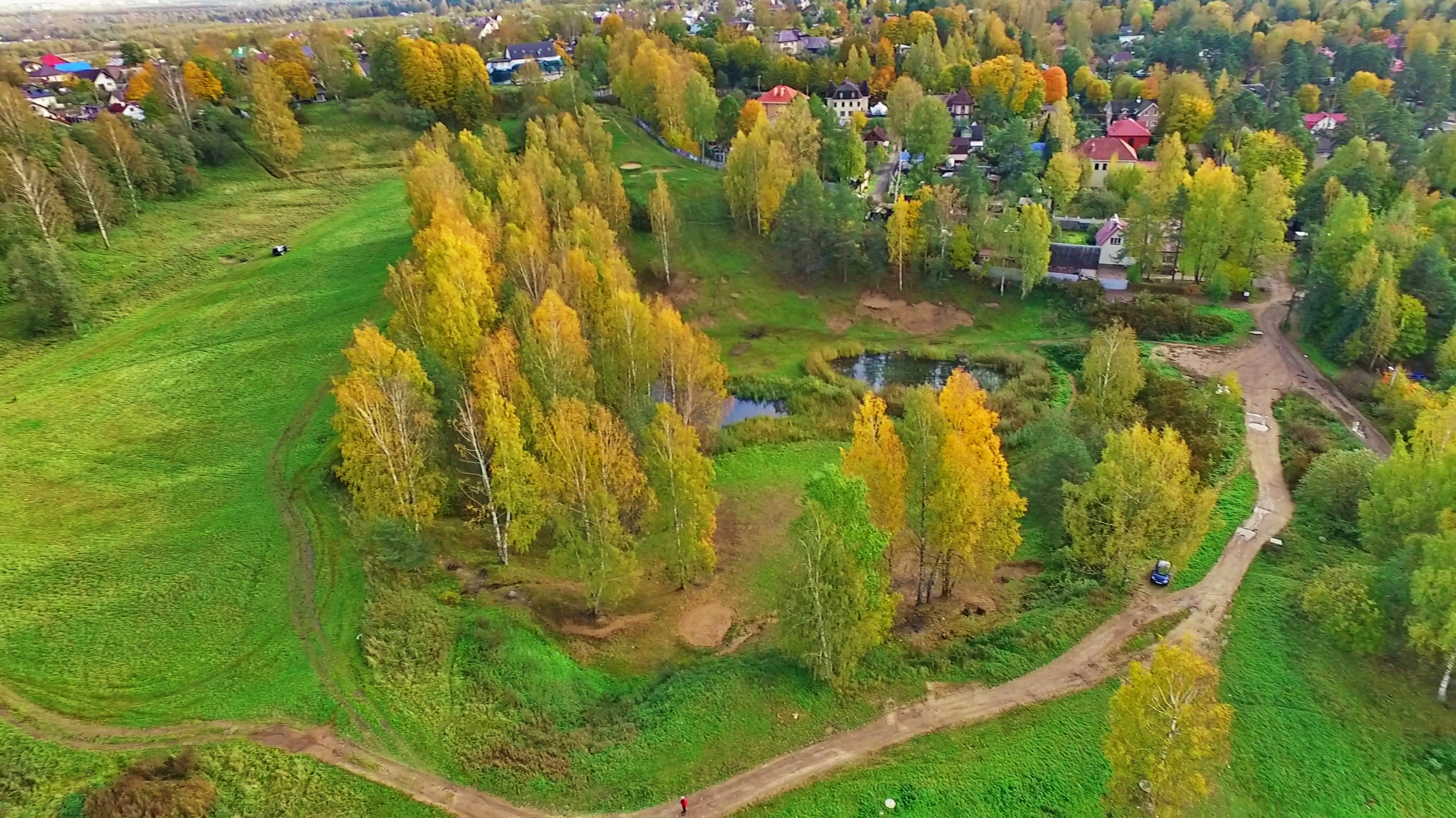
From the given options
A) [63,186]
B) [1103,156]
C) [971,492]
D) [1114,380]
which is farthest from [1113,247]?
[63,186]

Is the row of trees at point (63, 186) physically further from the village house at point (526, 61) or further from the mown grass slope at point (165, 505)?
the village house at point (526, 61)

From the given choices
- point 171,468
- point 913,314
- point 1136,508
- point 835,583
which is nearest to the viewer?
point 835,583

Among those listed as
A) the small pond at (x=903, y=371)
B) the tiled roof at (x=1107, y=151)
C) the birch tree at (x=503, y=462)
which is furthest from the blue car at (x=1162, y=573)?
the tiled roof at (x=1107, y=151)

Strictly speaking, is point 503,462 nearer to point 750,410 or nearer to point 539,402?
point 539,402

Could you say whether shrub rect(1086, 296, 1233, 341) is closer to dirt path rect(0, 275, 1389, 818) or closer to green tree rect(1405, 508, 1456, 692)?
dirt path rect(0, 275, 1389, 818)

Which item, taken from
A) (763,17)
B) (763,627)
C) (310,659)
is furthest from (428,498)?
(763,17)

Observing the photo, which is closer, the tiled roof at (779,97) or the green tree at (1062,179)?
the green tree at (1062,179)

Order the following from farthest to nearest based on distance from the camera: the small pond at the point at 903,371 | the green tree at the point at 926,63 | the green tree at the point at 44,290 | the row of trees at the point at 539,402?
the green tree at the point at 926,63 → the small pond at the point at 903,371 → the green tree at the point at 44,290 → the row of trees at the point at 539,402

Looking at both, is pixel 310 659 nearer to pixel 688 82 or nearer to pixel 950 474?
pixel 950 474
